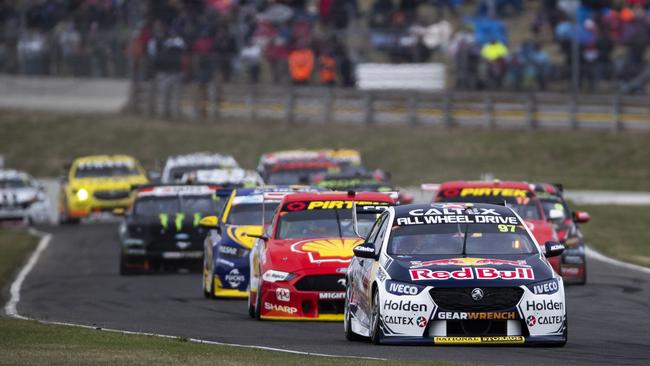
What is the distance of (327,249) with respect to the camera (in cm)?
1644

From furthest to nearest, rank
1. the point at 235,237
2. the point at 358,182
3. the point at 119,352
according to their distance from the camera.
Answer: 1. the point at 358,182
2. the point at 235,237
3. the point at 119,352

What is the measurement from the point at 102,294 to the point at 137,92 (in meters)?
31.1

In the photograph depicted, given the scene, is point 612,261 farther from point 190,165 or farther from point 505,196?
point 190,165

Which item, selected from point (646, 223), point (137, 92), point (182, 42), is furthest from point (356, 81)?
point (646, 223)

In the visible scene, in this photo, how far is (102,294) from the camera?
2120cm

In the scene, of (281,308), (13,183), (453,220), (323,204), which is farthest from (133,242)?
(13,183)

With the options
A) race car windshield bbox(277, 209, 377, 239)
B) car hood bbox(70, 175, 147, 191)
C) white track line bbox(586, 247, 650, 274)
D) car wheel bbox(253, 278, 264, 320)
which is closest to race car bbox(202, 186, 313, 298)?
race car windshield bbox(277, 209, 377, 239)

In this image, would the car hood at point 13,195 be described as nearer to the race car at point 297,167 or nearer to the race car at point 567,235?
the race car at point 297,167

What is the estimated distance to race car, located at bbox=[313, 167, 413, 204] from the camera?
25250 mm

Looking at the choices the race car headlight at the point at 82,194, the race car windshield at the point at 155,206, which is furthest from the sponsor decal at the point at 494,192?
the race car headlight at the point at 82,194

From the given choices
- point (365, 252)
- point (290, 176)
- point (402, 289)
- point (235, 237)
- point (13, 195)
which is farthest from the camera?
point (13, 195)

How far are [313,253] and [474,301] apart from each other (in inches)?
145

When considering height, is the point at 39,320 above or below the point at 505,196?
below

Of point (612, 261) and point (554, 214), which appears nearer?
point (554, 214)
